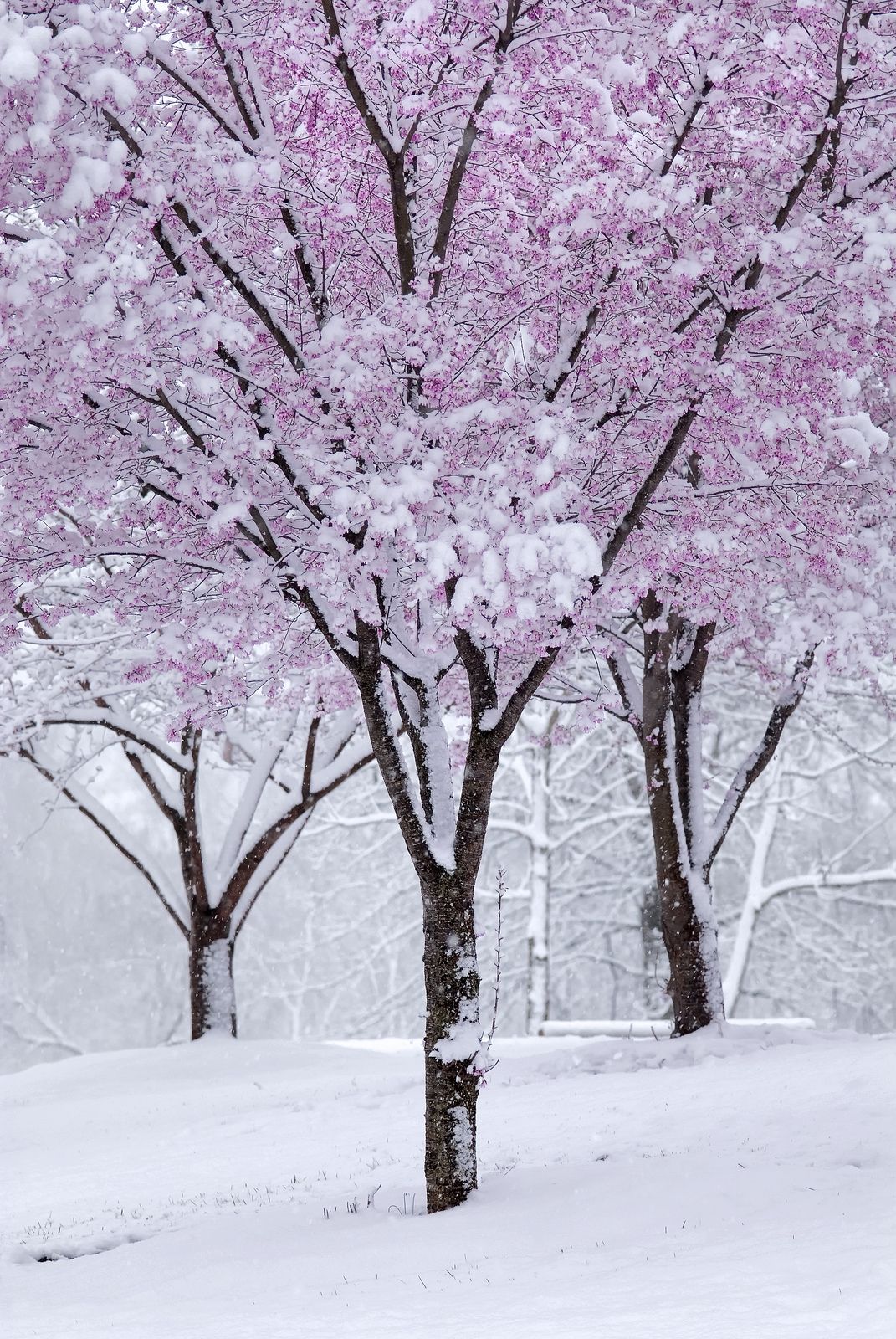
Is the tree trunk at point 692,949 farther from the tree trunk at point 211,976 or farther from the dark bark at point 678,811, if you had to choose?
the tree trunk at point 211,976

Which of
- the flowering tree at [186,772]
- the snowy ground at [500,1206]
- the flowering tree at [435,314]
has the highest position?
the flowering tree at [435,314]

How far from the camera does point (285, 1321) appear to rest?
499 cm

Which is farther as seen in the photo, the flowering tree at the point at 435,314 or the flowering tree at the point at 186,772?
the flowering tree at the point at 186,772

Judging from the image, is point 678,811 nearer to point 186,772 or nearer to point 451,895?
point 451,895

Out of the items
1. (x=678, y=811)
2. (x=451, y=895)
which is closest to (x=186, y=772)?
(x=678, y=811)

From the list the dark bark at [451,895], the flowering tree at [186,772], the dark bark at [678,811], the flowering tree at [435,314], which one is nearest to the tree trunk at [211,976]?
the flowering tree at [186,772]

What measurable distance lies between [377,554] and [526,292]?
5.45 ft

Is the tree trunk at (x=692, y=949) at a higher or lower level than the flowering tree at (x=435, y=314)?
lower

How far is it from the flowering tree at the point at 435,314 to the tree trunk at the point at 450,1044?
18mm

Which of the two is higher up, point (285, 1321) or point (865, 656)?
point (865, 656)

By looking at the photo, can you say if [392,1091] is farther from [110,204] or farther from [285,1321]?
[110,204]

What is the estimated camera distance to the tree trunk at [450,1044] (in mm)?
6840

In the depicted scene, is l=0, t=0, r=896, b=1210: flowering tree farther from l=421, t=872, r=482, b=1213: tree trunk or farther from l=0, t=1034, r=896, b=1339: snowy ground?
l=0, t=1034, r=896, b=1339: snowy ground

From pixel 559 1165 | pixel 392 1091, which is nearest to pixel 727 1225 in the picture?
pixel 559 1165
